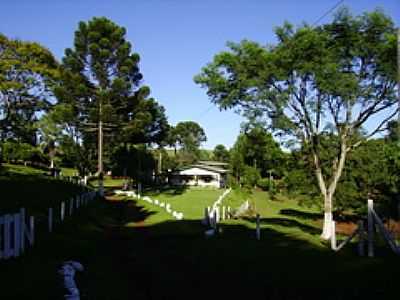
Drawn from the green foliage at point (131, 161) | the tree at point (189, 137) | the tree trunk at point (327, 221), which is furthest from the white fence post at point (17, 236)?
the tree at point (189, 137)

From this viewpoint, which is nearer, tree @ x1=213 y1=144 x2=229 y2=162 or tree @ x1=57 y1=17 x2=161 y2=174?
tree @ x1=57 y1=17 x2=161 y2=174

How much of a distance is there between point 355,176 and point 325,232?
16796mm

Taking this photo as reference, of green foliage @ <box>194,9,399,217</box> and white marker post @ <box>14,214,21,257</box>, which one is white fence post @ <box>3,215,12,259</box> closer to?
white marker post @ <box>14,214,21,257</box>

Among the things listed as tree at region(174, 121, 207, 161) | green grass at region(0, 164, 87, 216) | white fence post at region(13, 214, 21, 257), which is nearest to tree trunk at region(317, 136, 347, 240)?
green grass at region(0, 164, 87, 216)

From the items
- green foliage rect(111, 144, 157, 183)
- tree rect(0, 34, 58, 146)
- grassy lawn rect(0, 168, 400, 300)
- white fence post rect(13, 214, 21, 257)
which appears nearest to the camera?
grassy lawn rect(0, 168, 400, 300)

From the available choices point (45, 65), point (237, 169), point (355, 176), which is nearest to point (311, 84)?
point (355, 176)

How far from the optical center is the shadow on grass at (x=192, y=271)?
7.92 metres

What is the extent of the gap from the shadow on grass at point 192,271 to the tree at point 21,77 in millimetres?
31246

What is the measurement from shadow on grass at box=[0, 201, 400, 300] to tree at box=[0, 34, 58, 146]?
31246 millimetres

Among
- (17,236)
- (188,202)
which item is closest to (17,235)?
(17,236)

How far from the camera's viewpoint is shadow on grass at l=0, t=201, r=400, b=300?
7918 millimetres

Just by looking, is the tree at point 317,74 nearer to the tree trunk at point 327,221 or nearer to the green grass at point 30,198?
the tree trunk at point 327,221

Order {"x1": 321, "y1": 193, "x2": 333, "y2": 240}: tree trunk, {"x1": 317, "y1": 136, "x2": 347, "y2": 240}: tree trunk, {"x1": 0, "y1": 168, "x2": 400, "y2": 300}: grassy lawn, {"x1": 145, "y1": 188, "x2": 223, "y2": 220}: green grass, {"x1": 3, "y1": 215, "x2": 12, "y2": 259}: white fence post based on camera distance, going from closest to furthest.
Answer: {"x1": 0, "y1": 168, "x2": 400, "y2": 300}: grassy lawn → {"x1": 3, "y1": 215, "x2": 12, "y2": 259}: white fence post → {"x1": 321, "y1": 193, "x2": 333, "y2": 240}: tree trunk → {"x1": 317, "y1": 136, "x2": 347, "y2": 240}: tree trunk → {"x1": 145, "y1": 188, "x2": 223, "y2": 220}: green grass

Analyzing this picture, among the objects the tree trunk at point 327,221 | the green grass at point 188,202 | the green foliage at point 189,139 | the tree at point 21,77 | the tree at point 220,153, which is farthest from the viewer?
the green foliage at point 189,139
